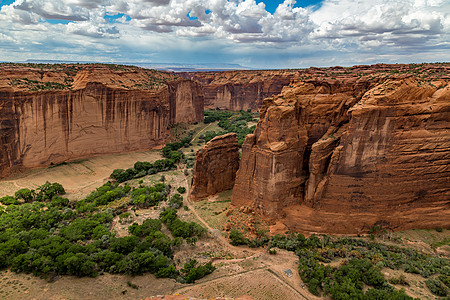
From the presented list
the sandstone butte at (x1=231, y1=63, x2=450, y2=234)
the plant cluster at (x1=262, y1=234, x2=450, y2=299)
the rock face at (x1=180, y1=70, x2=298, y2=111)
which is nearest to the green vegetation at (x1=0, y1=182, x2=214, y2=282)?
the plant cluster at (x1=262, y1=234, x2=450, y2=299)

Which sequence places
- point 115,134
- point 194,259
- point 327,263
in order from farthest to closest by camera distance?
point 115,134
point 194,259
point 327,263

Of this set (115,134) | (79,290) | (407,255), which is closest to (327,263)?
(407,255)

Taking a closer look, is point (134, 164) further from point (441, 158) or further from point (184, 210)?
point (441, 158)

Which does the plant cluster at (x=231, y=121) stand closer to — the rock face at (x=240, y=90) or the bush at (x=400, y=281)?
the rock face at (x=240, y=90)

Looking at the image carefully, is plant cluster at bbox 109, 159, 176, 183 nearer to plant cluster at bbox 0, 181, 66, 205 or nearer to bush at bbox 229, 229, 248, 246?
plant cluster at bbox 0, 181, 66, 205

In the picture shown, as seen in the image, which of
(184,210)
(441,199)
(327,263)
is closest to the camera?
(327,263)
